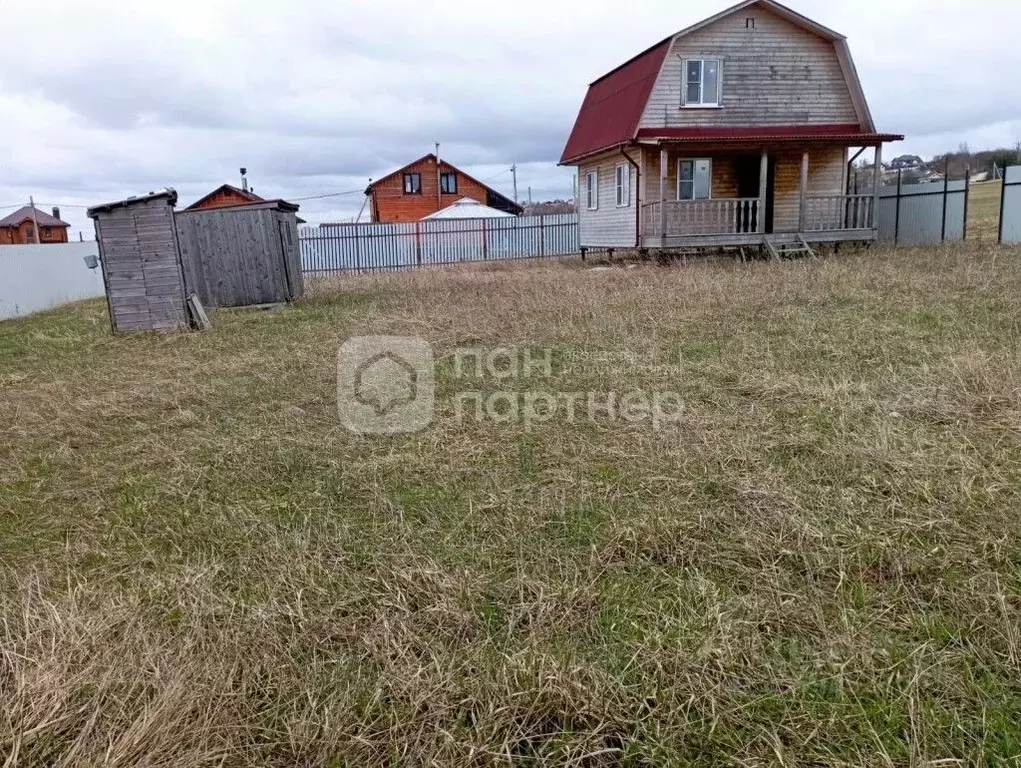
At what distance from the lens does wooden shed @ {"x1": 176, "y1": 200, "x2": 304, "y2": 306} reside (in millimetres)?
12234

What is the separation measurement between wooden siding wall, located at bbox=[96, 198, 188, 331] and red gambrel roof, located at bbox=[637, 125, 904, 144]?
10.6 metres

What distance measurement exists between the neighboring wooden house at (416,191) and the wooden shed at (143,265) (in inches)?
1305

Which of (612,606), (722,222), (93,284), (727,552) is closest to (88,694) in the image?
(612,606)

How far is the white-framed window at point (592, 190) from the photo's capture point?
806 inches

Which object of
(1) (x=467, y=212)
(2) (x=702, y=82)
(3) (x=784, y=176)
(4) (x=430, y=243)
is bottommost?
(4) (x=430, y=243)

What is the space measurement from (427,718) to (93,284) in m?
23.3

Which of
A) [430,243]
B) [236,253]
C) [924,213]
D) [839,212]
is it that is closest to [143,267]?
[236,253]

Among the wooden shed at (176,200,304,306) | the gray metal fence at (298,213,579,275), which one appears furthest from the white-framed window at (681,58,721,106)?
the wooden shed at (176,200,304,306)

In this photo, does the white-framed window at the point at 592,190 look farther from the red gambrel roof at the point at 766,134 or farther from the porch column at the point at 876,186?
the porch column at the point at 876,186

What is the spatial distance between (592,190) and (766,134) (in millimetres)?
5713

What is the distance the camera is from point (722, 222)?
646 inches

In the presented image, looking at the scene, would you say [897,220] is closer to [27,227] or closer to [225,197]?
[225,197]

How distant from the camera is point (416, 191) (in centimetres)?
4334

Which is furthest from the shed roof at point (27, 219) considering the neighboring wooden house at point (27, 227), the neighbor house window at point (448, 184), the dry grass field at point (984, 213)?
the dry grass field at point (984, 213)
